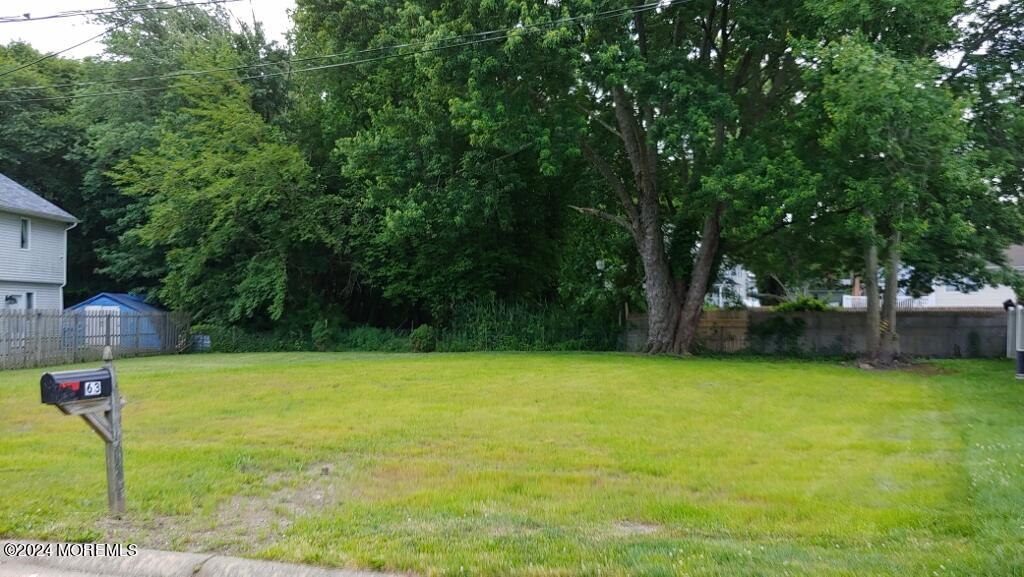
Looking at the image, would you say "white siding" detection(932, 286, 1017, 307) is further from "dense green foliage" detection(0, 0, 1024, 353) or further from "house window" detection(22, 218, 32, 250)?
"house window" detection(22, 218, 32, 250)

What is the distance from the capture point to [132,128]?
32000 mm

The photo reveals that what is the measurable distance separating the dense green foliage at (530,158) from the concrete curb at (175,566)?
1393 centimetres

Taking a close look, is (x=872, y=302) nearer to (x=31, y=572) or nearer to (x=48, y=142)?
(x=31, y=572)

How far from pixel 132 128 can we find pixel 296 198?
942 cm

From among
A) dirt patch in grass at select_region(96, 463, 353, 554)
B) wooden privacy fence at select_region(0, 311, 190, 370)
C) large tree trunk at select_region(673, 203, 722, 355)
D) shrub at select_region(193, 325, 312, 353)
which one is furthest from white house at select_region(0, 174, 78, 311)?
dirt patch in grass at select_region(96, 463, 353, 554)

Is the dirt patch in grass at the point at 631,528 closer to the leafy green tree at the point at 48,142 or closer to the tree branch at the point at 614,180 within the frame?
the tree branch at the point at 614,180

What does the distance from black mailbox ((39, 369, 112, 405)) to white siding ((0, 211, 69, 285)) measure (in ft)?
88.1

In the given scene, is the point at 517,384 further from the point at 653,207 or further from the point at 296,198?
the point at 296,198

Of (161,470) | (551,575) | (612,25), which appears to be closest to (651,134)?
(612,25)

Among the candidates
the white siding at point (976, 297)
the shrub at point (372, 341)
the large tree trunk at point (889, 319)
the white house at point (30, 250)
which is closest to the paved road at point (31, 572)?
the large tree trunk at point (889, 319)

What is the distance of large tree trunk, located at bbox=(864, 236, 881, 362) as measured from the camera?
1939 cm

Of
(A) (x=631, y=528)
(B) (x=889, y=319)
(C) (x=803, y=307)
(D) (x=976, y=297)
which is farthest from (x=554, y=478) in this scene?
(D) (x=976, y=297)

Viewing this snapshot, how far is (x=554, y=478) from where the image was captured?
7.38 meters

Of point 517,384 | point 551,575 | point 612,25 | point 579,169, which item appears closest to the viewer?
point 551,575
